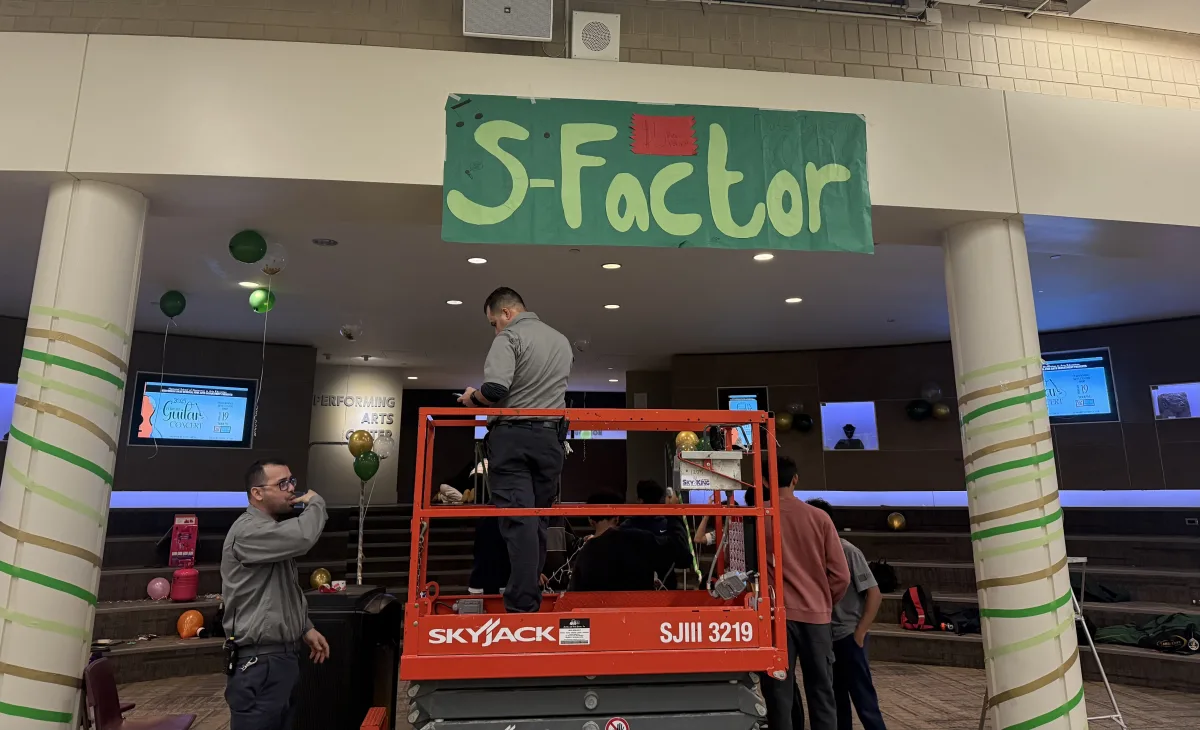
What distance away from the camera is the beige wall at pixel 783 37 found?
3.95 meters

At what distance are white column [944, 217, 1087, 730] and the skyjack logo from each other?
2.73 m

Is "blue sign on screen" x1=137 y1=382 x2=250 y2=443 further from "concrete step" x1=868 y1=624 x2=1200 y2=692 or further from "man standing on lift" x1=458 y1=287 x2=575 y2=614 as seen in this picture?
"concrete step" x1=868 y1=624 x2=1200 y2=692

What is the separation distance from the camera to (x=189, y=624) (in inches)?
260

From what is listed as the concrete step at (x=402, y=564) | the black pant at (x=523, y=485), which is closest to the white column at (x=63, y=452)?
the black pant at (x=523, y=485)

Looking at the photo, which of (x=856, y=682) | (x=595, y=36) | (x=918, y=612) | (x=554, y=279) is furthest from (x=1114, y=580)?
(x=595, y=36)

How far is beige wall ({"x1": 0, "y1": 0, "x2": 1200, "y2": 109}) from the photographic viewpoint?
156 inches

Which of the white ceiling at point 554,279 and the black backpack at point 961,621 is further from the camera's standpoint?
the black backpack at point 961,621

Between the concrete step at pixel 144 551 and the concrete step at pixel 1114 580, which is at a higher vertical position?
the concrete step at pixel 144 551

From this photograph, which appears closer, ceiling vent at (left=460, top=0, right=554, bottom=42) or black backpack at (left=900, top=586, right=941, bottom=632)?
ceiling vent at (left=460, top=0, right=554, bottom=42)

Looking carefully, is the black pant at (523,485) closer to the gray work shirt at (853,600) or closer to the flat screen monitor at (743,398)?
the gray work shirt at (853,600)

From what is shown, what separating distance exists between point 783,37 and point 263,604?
4.23 metres

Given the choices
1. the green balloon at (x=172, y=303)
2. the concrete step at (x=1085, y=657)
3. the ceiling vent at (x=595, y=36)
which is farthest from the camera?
the green balloon at (x=172, y=303)

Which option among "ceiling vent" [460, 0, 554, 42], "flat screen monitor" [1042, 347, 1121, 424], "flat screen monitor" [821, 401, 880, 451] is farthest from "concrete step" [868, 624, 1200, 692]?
"ceiling vent" [460, 0, 554, 42]

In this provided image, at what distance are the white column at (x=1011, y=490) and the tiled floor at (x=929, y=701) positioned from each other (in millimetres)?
1278
